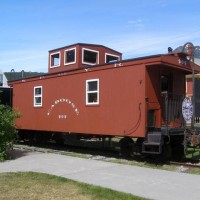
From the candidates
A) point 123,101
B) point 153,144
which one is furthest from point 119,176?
point 123,101

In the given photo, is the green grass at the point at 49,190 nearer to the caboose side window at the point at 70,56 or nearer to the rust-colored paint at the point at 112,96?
the rust-colored paint at the point at 112,96

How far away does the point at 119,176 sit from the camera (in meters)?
9.07

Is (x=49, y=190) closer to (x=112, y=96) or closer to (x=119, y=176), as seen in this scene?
(x=119, y=176)

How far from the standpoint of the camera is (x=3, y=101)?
19922 millimetres

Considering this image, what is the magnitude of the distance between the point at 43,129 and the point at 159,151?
615cm

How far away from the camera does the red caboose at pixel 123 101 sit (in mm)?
11680

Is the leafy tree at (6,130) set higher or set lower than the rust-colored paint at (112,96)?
lower

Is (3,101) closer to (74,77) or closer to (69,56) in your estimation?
(69,56)

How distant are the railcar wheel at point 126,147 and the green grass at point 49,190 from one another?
13.8 ft

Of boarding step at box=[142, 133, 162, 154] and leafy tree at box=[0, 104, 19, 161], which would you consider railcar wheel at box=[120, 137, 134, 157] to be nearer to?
boarding step at box=[142, 133, 162, 154]

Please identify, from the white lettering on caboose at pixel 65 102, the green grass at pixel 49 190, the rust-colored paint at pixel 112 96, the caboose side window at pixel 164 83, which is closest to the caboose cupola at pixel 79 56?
the rust-colored paint at pixel 112 96

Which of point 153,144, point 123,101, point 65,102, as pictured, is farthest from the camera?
point 65,102

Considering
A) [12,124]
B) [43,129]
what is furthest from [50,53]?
[12,124]

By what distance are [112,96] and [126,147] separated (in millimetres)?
1670
